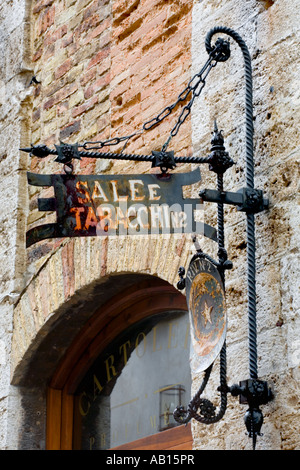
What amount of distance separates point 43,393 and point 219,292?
6.59ft

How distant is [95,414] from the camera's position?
16.0 ft

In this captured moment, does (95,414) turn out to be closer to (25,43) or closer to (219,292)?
(219,292)

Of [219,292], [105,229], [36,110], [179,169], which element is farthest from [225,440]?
[36,110]

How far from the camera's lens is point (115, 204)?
3600 millimetres

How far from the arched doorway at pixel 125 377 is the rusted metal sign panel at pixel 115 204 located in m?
0.90

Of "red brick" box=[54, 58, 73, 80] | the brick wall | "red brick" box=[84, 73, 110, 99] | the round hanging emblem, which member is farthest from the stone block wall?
"red brick" box=[54, 58, 73, 80]

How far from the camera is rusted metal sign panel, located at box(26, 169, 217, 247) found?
3.55 m

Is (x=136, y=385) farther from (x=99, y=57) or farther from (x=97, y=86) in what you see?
(x=99, y=57)

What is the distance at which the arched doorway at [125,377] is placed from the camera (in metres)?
4.39

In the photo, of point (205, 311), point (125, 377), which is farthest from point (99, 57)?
point (205, 311)

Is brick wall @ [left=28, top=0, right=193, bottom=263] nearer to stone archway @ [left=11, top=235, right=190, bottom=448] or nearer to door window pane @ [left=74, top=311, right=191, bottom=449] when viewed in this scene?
stone archway @ [left=11, top=235, right=190, bottom=448]

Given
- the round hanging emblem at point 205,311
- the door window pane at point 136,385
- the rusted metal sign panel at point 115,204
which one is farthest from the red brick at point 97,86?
the round hanging emblem at point 205,311

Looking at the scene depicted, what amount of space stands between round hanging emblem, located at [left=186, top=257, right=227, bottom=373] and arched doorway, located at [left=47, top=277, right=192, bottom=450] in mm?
890

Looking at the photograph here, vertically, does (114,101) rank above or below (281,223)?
above
